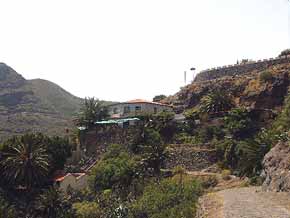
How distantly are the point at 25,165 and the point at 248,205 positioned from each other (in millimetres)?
28030

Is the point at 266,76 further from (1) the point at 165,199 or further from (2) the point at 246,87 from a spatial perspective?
(1) the point at 165,199

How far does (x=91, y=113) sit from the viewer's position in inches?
2311

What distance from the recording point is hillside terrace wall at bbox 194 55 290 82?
65.0 metres

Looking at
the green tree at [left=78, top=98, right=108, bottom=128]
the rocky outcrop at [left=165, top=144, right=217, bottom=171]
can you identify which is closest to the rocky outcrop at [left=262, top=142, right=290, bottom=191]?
the rocky outcrop at [left=165, top=144, right=217, bottom=171]

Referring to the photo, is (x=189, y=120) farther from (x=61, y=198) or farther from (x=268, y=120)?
(x=61, y=198)

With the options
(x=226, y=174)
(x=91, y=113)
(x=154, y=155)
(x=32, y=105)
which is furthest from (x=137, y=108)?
(x=32, y=105)

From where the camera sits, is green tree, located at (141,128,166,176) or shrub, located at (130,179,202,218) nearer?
shrub, located at (130,179,202,218)

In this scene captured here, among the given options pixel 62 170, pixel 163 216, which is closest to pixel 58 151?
pixel 62 170

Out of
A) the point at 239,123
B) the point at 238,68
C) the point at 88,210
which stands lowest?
the point at 88,210

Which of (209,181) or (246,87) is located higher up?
(246,87)

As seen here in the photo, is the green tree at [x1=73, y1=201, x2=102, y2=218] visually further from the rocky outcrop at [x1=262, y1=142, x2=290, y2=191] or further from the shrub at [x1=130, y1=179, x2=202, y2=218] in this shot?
the rocky outcrop at [x1=262, y1=142, x2=290, y2=191]

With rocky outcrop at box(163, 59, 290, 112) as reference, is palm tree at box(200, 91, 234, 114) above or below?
below

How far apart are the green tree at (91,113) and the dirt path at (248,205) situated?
99.0ft

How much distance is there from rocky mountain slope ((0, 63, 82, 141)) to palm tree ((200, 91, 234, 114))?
44.6 m
